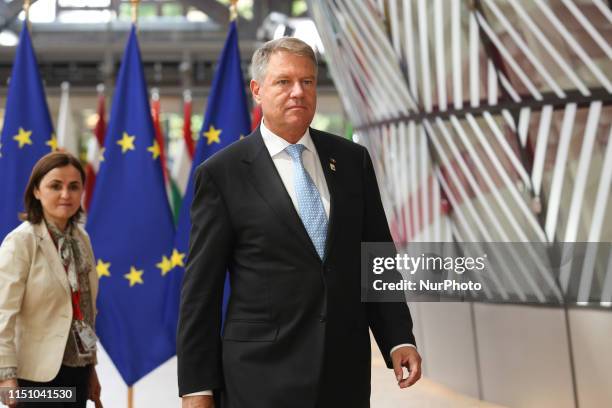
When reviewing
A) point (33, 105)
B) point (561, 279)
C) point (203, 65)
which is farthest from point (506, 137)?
point (203, 65)

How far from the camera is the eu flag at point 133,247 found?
6156mm

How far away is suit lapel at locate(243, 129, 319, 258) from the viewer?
2.43m

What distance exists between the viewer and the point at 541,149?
608cm

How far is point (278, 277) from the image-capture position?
2418mm

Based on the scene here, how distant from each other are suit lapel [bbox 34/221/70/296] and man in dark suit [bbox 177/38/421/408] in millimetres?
1534

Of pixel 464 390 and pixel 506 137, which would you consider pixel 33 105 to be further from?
pixel 464 390

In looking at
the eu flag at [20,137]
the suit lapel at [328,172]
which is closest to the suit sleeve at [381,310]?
the suit lapel at [328,172]

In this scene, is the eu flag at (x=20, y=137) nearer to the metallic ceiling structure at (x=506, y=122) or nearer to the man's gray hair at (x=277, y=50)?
the metallic ceiling structure at (x=506, y=122)

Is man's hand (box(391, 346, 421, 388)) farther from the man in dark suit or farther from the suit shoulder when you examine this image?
the suit shoulder

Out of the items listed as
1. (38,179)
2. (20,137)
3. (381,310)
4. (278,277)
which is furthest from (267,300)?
(20,137)

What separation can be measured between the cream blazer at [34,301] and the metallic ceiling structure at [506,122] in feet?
12.1

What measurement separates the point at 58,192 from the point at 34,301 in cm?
52

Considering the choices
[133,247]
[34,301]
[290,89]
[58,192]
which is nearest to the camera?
[290,89]

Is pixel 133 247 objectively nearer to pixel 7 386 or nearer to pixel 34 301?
pixel 34 301
